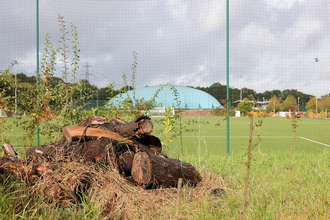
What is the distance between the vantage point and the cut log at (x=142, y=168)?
98.0 inches

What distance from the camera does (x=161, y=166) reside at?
8.40 ft

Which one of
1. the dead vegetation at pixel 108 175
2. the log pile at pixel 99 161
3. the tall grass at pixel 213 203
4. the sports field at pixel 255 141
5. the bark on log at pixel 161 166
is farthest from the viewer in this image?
the sports field at pixel 255 141

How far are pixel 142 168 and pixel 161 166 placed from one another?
0.22m

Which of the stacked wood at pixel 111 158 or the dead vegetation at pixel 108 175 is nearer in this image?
the dead vegetation at pixel 108 175

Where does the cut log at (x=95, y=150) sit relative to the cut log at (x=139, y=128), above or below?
below

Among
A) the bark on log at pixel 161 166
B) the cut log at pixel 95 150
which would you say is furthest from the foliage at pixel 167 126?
the cut log at pixel 95 150

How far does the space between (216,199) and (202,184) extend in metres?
0.41

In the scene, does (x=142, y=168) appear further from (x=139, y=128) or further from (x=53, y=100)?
(x=53, y=100)

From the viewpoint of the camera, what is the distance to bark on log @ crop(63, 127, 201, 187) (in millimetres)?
2541

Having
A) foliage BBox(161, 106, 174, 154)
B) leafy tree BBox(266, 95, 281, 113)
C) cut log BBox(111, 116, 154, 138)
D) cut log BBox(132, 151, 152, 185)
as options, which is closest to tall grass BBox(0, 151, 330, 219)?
cut log BBox(132, 151, 152, 185)

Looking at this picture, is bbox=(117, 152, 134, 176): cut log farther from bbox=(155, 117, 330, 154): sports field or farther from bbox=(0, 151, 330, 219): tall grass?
bbox=(155, 117, 330, 154): sports field

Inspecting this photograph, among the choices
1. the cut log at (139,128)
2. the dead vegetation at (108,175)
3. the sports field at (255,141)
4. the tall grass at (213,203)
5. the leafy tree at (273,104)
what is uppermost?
the leafy tree at (273,104)

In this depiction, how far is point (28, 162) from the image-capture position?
8.28 ft

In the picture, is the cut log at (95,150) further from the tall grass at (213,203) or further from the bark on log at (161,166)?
the tall grass at (213,203)
